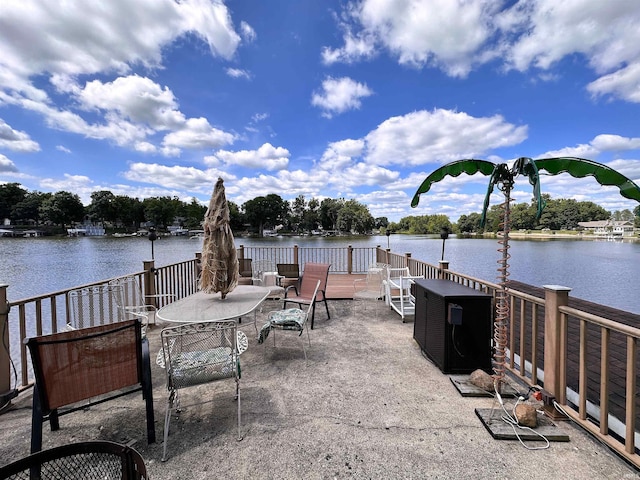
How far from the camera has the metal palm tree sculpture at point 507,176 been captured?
1820 millimetres

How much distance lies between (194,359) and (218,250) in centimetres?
110

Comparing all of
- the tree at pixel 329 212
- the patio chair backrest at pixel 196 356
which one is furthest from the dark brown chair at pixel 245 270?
the tree at pixel 329 212

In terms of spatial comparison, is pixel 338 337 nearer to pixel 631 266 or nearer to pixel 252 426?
pixel 252 426

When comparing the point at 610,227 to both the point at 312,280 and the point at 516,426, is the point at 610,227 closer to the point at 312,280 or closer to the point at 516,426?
the point at 312,280

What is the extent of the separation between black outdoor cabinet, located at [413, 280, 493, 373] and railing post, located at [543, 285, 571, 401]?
0.53m

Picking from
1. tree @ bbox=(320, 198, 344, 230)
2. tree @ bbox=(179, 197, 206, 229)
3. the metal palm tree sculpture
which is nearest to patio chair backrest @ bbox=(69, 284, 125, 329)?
the metal palm tree sculpture

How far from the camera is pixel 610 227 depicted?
33.4 metres

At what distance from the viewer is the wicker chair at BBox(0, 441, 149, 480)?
0.86 m

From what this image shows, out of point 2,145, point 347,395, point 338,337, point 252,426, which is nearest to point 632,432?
point 347,395

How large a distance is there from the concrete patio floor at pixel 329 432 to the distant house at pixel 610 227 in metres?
42.4

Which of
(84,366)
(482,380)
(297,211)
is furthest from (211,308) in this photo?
(297,211)

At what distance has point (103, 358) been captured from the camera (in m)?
1.80

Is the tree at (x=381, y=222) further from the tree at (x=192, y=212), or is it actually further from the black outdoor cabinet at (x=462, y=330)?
the black outdoor cabinet at (x=462, y=330)

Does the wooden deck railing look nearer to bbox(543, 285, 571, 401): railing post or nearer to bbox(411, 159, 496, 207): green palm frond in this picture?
bbox(543, 285, 571, 401): railing post
